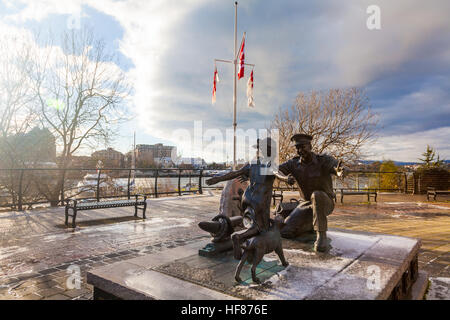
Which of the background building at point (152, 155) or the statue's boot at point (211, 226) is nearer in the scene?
the statue's boot at point (211, 226)

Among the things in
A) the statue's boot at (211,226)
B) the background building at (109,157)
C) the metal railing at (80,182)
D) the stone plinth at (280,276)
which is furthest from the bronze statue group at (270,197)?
the background building at (109,157)

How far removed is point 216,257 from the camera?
131 inches

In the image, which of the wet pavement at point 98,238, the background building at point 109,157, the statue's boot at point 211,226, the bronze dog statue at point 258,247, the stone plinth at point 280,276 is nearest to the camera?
the stone plinth at point 280,276

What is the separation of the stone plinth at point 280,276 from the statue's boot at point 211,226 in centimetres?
34

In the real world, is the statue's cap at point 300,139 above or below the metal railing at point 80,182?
above

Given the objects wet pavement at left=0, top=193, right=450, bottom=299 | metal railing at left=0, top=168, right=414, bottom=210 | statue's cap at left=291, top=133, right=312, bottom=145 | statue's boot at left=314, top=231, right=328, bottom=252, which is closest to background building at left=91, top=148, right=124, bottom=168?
metal railing at left=0, top=168, right=414, bottom=210

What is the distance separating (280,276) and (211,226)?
3.72ft

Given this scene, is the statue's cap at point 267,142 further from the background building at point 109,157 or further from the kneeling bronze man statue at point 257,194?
the background building at point 109,157

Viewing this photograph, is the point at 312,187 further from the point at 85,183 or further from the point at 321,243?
the point at 85,183

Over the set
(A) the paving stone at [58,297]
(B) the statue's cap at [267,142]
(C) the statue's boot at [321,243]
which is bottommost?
(A) the paving stone at [58,297]

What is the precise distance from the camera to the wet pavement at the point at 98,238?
3.51 m

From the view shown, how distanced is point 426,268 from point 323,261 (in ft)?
7.82

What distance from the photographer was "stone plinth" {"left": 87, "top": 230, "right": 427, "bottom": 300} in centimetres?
224
